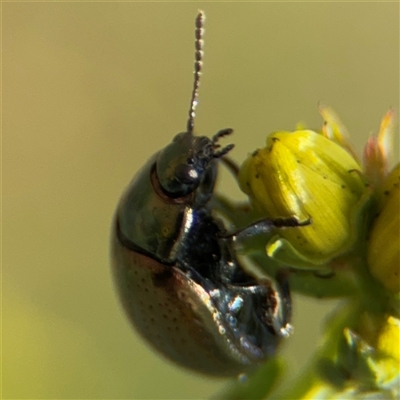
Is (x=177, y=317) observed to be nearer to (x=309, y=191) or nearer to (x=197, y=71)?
(x=309, y=191)

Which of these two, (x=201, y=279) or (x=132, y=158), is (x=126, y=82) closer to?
(x=132, y=158)

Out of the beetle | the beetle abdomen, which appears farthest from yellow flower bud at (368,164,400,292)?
the beetle abdomen

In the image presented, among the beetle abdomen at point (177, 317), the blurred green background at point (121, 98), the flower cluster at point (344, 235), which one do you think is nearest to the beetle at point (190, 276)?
the beetle abdomen at point (177, 317)

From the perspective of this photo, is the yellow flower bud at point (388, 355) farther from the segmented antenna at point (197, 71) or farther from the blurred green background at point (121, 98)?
the blurred green background at point (121, 98)

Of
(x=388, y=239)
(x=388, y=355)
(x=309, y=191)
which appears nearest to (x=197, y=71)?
(x=309, y=191)

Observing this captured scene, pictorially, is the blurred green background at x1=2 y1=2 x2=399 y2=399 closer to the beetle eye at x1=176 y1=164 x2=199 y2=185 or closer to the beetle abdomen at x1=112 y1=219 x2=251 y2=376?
the beetle abdomen at x1=112 y1=219 x2=251 y2=376

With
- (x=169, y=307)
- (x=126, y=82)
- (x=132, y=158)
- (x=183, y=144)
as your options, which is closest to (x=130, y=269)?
(x=169, y=307)
